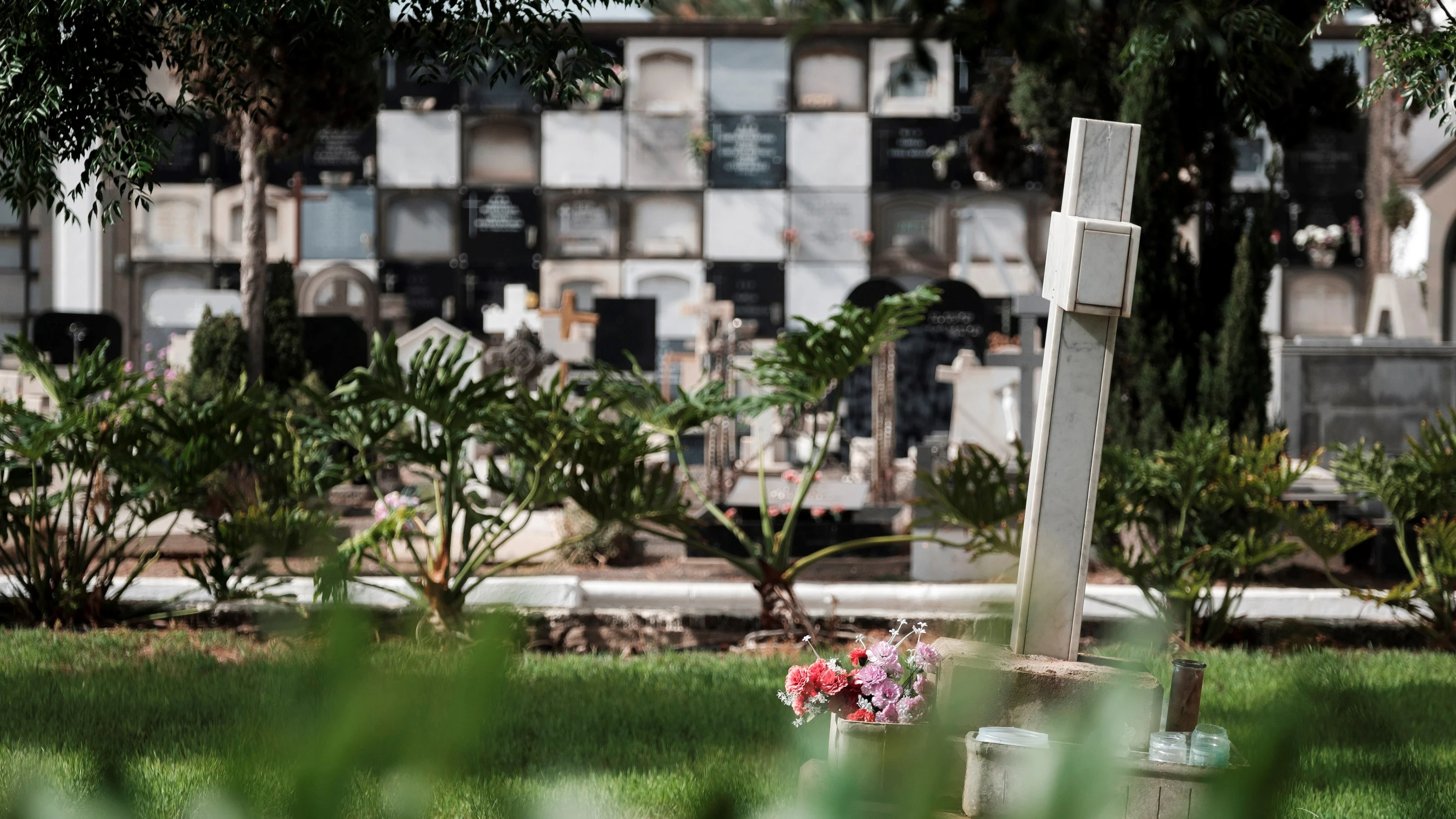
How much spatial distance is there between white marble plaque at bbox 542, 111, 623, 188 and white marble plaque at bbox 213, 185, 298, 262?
3.57 meters

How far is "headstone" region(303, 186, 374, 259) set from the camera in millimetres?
18375

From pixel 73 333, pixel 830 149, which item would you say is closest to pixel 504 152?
pixel 830 149

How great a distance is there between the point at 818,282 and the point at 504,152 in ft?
15.6

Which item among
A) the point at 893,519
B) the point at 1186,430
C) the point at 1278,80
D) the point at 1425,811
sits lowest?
the point at 893,519

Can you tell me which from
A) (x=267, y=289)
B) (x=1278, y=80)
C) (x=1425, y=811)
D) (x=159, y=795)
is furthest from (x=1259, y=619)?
(x=267, y=289)

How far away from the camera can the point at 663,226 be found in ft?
61.2

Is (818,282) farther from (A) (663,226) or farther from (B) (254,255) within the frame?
(B) (254,255)

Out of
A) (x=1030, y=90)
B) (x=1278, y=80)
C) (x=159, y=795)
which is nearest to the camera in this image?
(x=159, y=795)

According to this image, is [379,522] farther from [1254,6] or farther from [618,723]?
[1254,6]

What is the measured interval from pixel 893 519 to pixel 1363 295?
11.7 meters

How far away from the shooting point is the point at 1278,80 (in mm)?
8258

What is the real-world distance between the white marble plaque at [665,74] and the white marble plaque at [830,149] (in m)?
1.42

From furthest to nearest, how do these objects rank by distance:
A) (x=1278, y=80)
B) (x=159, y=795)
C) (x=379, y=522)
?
(x=1278, y=80)
(x=379, y=522)
(x=159, y=795)

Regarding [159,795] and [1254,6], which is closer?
[159,795]
